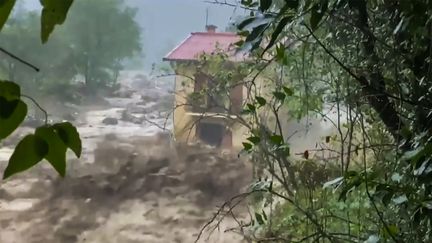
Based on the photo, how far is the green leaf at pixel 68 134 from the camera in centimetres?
25

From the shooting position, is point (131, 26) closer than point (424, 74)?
No

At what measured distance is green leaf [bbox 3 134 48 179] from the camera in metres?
0.25

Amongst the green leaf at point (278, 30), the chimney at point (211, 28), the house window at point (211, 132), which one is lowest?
the house window at point (211, 132)

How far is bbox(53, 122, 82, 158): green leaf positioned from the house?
957mm

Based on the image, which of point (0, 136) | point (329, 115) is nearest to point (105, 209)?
point (329, 115)

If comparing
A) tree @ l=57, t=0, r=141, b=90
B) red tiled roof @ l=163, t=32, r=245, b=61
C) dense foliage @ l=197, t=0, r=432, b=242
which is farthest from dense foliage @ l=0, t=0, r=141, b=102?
dense foliage @ l=197, t=0, r=432, b=242

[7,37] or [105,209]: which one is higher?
[7,37]

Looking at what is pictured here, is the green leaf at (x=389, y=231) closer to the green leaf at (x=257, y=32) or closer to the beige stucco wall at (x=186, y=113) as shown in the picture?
the green leaf at (x=257, y=32)

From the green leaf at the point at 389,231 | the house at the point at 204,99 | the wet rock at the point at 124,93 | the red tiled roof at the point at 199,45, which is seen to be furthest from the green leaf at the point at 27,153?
the wet rock at the point at 124,93

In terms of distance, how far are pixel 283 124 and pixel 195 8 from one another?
346 millimetres

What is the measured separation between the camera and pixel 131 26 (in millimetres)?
1413

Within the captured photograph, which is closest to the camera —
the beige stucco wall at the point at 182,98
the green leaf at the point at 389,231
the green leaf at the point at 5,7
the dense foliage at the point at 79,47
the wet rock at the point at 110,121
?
the green leaf at the point at 5,7

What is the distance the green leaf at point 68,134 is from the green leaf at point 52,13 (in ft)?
0.13

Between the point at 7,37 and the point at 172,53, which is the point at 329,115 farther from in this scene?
the point at 7,37
